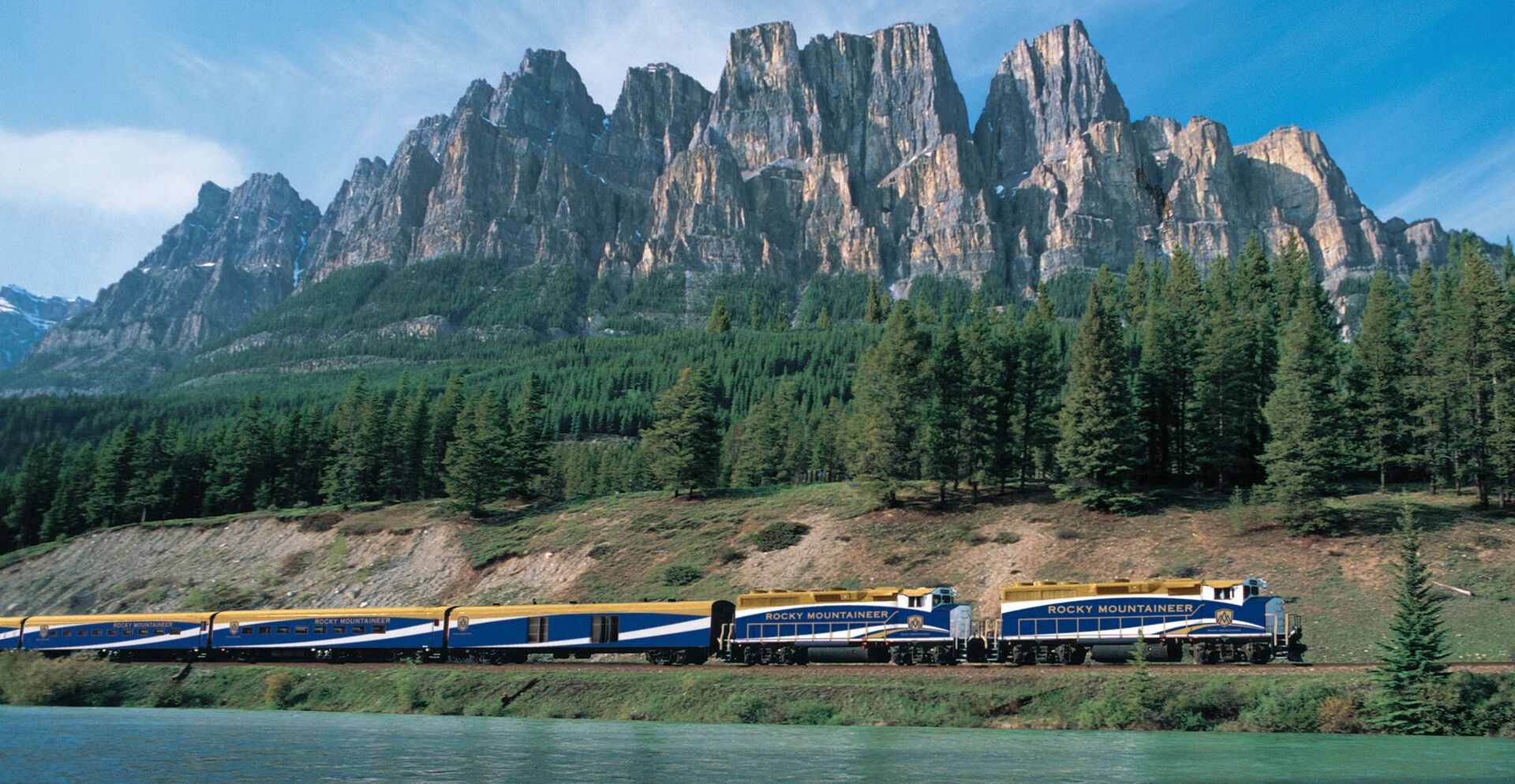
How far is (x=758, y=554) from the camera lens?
69.6 metres

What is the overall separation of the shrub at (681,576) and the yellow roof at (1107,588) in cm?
2685

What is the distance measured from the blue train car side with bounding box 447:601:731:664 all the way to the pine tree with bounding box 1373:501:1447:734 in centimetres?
2716

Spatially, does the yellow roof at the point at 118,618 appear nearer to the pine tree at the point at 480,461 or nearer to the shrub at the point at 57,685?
the shrub at the point at 57,685

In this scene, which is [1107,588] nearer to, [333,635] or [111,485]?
[333,635]

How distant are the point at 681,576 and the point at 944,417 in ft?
77.3

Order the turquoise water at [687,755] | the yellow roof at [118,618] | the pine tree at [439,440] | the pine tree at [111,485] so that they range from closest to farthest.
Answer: the turquoise water at [687,755], the yellow roof at [118,618], the pine tree at [111,485], the pine tree at [439,440]

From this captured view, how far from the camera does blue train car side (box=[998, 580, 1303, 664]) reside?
134ft

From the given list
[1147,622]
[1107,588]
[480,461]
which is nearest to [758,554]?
[1107,588]

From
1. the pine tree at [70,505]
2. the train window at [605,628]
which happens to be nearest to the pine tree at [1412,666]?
the train window at [605,628]

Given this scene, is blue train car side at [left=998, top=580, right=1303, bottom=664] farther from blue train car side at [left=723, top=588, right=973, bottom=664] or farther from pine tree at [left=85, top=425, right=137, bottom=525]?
pine tree at [left=85, top=425, right=137, bottom=525]

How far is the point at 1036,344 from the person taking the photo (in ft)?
254

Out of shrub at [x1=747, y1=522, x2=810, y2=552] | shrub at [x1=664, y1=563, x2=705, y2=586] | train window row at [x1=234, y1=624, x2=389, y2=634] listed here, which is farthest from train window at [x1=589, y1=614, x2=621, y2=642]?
shrub at [x1=747, y1=522, x2=810, y2=552]

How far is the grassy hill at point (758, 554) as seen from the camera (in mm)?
53688

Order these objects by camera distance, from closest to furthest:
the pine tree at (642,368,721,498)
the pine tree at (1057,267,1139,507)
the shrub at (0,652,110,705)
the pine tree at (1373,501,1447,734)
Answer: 1. the pine tree at (1373,501,1447,734)
2. the shrub at (0,652,110,705)
3. the pine tree at (1057,267,1139,507)
4. the pine tree at (642,368,721,498)
